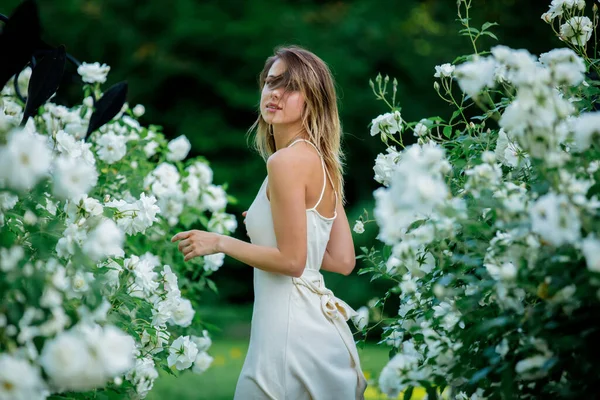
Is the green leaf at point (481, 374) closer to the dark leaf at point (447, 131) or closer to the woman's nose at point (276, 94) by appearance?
the dark leaf at point (447, 131)

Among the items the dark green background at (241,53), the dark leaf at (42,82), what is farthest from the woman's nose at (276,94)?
the dark green background at (241,53)

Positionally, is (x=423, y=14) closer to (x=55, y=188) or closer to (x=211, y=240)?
(x=211, y=240)

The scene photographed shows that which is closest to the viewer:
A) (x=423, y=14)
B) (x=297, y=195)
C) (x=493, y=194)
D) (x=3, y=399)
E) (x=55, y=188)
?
(x=3, y=399)

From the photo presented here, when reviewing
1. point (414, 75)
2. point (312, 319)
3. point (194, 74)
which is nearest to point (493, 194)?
point (312, 319)

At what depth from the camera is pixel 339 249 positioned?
2.64 meters

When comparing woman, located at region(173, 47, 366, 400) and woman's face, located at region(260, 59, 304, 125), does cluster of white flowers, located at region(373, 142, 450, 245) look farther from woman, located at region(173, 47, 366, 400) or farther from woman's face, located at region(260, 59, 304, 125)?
woman's face, located at region(260, 59, 304, 125)

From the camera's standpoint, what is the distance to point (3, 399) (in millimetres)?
1243

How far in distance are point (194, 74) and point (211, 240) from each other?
9240 millimetres

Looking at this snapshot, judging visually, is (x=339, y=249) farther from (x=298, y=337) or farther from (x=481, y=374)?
(x=481, y=374)

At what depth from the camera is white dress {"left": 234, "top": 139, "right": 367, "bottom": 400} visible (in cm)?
228

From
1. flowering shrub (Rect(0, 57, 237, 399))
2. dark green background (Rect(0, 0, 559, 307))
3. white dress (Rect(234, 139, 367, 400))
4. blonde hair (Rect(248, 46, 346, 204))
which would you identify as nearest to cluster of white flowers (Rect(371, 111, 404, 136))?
blonde hair (Rect(248, 46, 346, 204))

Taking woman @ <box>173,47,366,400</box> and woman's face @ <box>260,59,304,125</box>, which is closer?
woman @ <box>173,47,366,400</box>

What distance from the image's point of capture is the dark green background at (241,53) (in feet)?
34.7

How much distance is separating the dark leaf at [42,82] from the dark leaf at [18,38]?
0.28 meters
